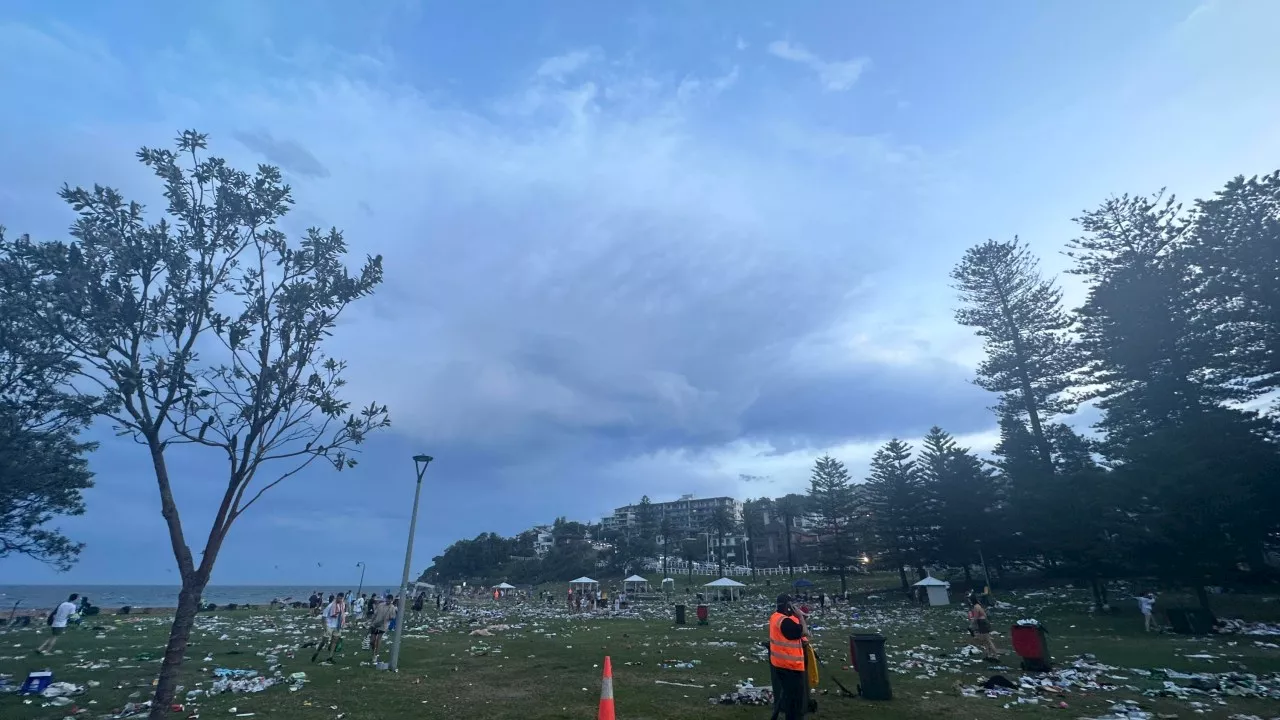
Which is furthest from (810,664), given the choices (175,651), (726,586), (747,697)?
(726,586)

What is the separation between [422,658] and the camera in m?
14.5

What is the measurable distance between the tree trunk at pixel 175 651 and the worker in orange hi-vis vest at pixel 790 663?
6.83m

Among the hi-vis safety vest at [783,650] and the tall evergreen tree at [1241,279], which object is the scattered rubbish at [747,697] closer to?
the hi-vis safety vest at [783,650]

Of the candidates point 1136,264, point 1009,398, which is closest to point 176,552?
point 1136,264

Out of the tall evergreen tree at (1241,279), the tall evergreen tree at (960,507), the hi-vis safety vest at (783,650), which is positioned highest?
the tall evergreen tree at (1241,279)

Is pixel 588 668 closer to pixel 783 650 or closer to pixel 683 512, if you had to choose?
pixel 783 650

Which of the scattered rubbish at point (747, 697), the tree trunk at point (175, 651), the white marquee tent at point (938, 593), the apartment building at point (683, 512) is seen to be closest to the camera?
the tree trunk at point (175, 651)

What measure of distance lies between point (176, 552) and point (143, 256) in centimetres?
391

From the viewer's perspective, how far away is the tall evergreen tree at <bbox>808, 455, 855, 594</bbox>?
4272 cm

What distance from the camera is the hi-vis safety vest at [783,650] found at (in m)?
7.11

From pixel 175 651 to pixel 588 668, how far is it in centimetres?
774

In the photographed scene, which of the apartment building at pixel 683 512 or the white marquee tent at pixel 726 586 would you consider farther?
the apartment building at pixel 683 512

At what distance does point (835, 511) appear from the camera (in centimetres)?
4616

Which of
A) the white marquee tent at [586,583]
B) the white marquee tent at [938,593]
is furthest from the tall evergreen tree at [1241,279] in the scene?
the white marquee tent at [586,583]
